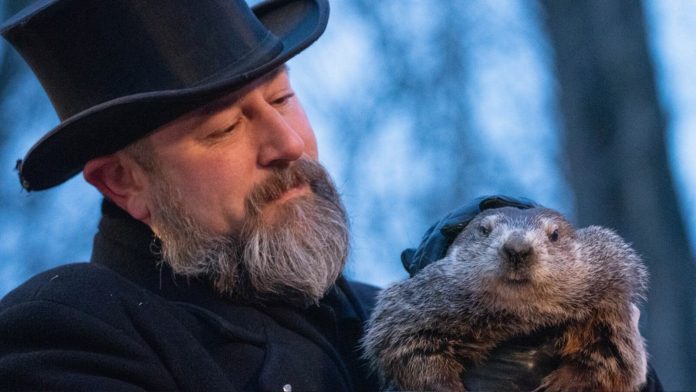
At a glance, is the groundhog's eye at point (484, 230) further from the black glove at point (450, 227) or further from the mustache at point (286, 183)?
the mustache at point (286, 183)

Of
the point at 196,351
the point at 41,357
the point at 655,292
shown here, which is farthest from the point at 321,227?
the point at 655,292

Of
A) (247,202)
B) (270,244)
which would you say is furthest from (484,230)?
(247,202)

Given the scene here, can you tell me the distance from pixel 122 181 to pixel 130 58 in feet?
1.80

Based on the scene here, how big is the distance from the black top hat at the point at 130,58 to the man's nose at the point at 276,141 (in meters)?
0.18

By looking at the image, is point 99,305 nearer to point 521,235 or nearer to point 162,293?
point 162,293

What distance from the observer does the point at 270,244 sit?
360 centimetres

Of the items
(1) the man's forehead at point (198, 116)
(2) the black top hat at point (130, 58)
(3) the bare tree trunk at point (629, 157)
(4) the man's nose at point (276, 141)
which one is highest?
(2) the black top hat at point (130, 58)

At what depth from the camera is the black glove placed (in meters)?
3.37

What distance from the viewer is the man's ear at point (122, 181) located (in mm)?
3787

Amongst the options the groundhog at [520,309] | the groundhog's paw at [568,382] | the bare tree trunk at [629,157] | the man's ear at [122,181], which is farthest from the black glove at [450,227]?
the bare tree trunk at [629,157]

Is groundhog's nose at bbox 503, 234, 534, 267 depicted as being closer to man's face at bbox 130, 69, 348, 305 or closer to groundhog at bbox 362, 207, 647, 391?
groundhog at bbox 362, 207, 647, 391

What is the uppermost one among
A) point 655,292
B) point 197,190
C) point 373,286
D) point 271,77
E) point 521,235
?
point 271,77

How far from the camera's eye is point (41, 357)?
3.07 meters

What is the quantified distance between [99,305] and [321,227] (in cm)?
82
